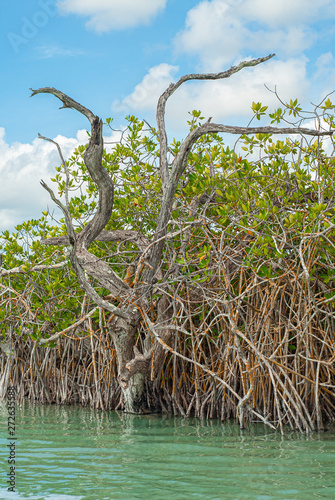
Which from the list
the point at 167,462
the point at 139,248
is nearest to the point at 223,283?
the point at 139,248

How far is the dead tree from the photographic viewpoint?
4.57 m

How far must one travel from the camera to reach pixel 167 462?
11.0 feet

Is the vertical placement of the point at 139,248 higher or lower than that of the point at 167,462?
higher

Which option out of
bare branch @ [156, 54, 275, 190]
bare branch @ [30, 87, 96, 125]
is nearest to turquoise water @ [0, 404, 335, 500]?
bare branch @ [156, 54, 275, 190]

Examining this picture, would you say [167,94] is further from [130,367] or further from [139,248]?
[130,367]

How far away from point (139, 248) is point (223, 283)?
0.83m

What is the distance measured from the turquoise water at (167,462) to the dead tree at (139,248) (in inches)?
24.8

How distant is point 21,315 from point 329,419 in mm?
3315

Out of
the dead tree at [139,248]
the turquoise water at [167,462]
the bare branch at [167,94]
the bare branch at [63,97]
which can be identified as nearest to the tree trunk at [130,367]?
the dead tree at [139,248]

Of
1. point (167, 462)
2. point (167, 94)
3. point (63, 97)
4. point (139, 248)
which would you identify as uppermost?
point (167, 94)

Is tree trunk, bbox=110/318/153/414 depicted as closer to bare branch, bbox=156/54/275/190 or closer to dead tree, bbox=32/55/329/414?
dead tree, bbox=32/55/329/414

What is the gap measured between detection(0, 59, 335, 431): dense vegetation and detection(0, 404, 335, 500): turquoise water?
1.42 ft

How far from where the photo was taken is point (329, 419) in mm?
5016

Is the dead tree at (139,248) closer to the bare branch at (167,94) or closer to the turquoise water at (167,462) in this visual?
the bare branch at (167,94)
